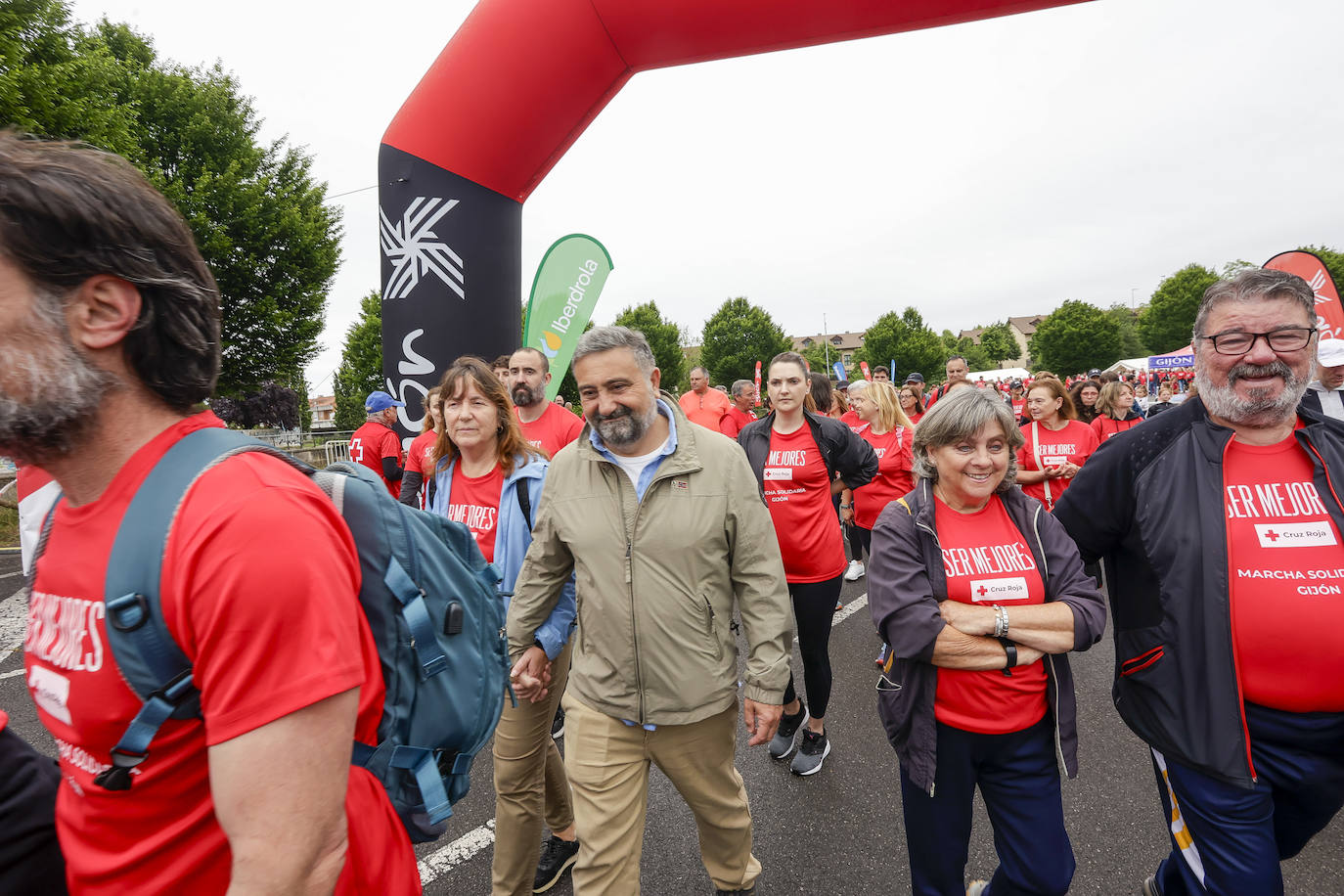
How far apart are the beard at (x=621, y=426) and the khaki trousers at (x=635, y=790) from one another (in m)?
0.96

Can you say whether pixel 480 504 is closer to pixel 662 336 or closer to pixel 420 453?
pixel 420 453

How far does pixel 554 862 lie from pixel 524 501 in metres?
1.55

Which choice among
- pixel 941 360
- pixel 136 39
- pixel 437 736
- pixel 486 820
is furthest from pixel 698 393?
pixel 941 360

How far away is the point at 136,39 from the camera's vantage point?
1466cm

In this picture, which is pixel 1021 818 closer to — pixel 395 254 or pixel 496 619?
pixel 496 619

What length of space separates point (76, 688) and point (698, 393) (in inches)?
308

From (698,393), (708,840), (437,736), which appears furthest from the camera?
(698,393)

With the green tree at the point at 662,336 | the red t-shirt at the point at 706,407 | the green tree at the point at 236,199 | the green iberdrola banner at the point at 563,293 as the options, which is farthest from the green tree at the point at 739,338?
the green iberdrola banner at the point at 563,293

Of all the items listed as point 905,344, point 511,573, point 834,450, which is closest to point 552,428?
point 511,573

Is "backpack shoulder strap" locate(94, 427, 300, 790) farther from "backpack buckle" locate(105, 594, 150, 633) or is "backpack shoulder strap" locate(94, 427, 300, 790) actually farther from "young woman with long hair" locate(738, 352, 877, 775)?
"young woman with long hair" locate(738, 352, 877, 775)

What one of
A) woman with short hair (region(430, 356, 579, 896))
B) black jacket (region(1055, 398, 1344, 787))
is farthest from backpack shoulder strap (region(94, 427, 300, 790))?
black jacket (region(1055, 398, 1344, 787))

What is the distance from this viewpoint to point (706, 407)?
26.8 ft

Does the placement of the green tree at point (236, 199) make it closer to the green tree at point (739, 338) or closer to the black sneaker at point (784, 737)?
the black sneaker at point (784, 737)

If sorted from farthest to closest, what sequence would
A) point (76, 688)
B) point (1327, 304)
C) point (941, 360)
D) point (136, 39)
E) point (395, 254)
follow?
point (941, 360), point (136, 39), point (395, 254), point (1327, 304), point (76, 688)
